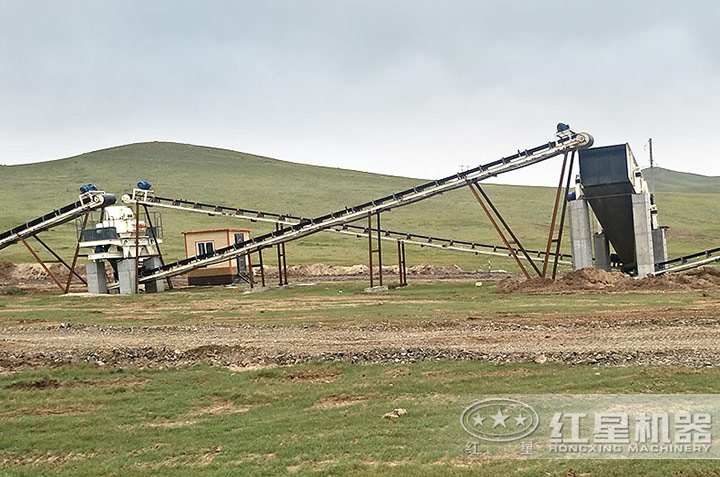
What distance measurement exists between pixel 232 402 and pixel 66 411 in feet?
11.1

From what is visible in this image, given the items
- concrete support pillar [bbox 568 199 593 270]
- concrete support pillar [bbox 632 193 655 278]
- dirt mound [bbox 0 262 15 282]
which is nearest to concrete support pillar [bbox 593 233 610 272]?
concrete support pillar [bbox 568 199 593 270]

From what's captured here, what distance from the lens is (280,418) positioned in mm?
13320

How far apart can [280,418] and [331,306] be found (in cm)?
2140

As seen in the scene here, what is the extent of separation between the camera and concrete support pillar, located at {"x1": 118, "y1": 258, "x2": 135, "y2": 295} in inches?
2015

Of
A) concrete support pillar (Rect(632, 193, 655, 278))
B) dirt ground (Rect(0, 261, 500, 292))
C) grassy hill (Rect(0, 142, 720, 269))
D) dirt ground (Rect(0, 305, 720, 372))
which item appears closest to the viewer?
dirt ground (Rect(0, 305, 720, 372))

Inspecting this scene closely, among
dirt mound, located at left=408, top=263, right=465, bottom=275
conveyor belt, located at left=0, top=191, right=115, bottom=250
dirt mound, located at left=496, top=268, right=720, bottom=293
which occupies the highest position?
conveyor belt, located at left=0, top=191, right=115, bottom=250

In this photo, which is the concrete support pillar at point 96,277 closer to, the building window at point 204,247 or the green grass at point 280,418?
the building window at point 204,247

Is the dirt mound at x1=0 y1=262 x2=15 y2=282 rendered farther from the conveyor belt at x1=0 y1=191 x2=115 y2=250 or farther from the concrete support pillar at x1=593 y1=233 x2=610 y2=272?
the concrete support pillar at x1=593 y1=233 x2=610 y2=272

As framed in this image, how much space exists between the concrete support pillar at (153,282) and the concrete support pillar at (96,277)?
2.98m

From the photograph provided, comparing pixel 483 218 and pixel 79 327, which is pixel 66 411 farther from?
pixel 483 218

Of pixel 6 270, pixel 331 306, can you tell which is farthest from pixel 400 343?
pixel 6 270

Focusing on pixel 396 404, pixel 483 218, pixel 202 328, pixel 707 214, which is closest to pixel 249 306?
pixel 202 328

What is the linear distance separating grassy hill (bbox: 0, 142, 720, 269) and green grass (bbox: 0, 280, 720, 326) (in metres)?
29.1

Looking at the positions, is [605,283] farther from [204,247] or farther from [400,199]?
[204,247]
